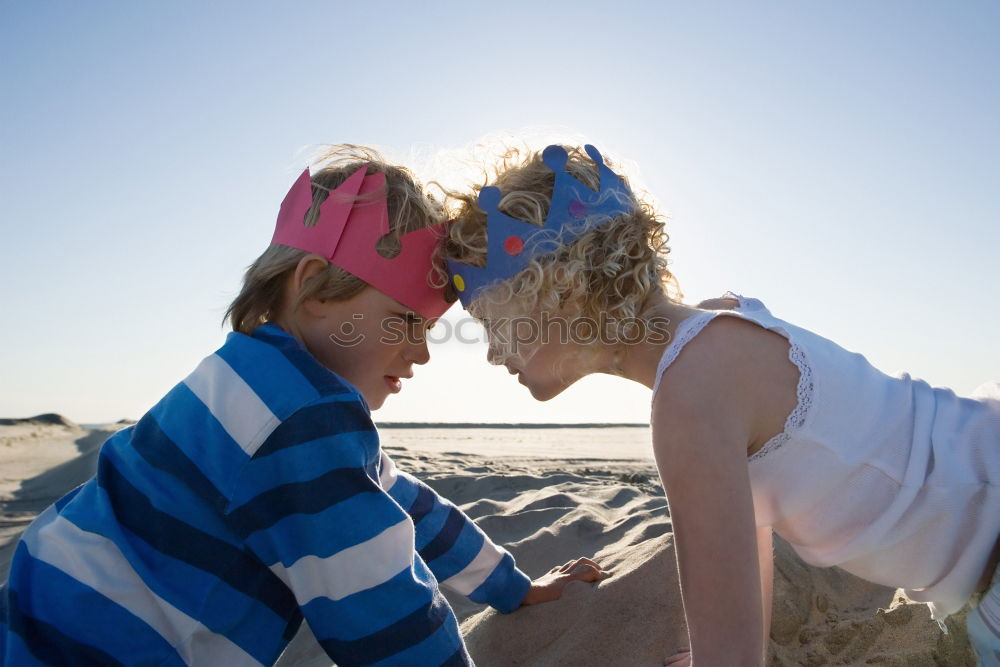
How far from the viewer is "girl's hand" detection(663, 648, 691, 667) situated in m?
1.89

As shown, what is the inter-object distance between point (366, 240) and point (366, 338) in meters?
0.28

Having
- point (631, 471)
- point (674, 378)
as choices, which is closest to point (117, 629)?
point (674, 378)

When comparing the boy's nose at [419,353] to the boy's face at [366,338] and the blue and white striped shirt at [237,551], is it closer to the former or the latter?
the boy's face at [366,338]

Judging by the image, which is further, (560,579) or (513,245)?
(560,579)

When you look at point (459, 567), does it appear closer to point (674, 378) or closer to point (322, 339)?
point (322, 339)

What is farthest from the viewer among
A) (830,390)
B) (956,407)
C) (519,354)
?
(519,354)

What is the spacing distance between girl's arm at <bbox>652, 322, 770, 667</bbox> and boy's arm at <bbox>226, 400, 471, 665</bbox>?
55 centimetres

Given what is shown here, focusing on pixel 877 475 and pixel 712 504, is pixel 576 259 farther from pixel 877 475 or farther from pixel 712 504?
pixel 877 475

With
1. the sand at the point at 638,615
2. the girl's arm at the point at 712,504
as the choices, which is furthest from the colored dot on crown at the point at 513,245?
the sand at the point at 638,615

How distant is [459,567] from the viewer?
7.36 feet

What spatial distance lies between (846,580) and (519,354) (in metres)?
1.47

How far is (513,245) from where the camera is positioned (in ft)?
6.42

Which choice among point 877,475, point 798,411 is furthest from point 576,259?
point 877,475

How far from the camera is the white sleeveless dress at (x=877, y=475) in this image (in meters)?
1.67
